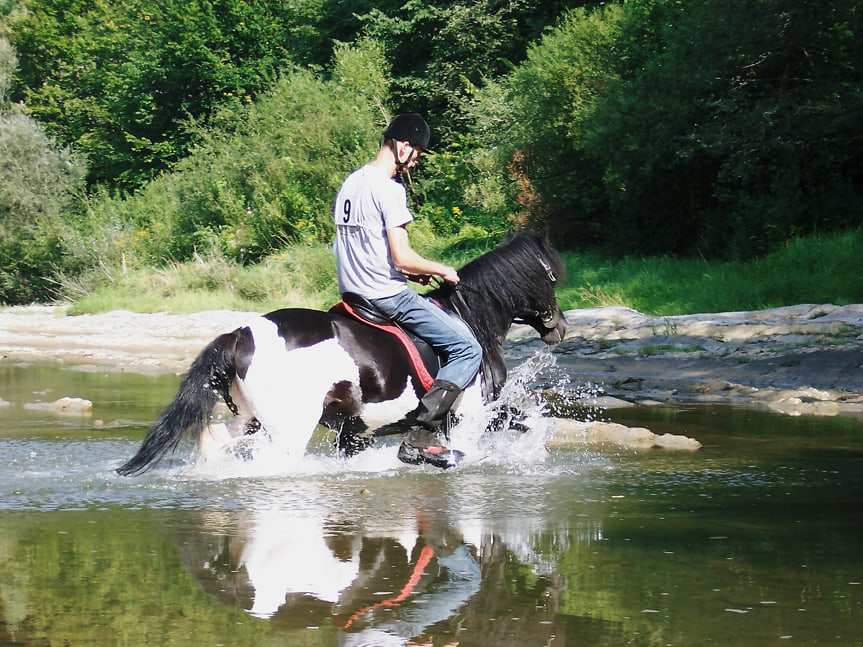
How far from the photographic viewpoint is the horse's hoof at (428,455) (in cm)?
694

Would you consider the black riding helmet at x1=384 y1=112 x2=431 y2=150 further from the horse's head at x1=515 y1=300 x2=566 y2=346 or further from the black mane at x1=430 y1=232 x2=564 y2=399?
the horse's head at x1=515 y1=300 x2=566 y2=346

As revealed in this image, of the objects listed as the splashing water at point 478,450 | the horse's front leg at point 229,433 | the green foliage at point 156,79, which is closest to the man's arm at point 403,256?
the splashing water at point 478,450

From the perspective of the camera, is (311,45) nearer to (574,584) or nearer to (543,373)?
(543,373)

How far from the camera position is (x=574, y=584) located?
4.44 meters

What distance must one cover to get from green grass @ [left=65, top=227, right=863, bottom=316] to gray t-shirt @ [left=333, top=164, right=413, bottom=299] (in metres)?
9.89

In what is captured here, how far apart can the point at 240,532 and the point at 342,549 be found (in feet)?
2.13

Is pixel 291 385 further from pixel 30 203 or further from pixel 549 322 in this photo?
pixel 30 203

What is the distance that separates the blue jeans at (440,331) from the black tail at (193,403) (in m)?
1.02

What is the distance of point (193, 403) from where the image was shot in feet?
21.5

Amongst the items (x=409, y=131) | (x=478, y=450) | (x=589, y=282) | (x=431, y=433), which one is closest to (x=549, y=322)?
(x=478, y=450)

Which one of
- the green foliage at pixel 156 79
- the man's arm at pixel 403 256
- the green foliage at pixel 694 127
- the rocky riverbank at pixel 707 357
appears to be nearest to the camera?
the man's arm at pixel 403 256

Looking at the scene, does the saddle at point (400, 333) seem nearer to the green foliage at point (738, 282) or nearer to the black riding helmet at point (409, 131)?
the black riding helmet at point (409, 131)

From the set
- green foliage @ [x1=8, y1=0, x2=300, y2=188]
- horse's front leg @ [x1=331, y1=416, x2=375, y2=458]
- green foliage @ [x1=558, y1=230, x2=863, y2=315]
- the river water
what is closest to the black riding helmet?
horse's front leg @ [x1=331, y1=416, x2=375, y2=458]

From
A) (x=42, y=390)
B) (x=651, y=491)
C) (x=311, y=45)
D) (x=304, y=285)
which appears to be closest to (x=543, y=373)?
(x=42, y=390)
